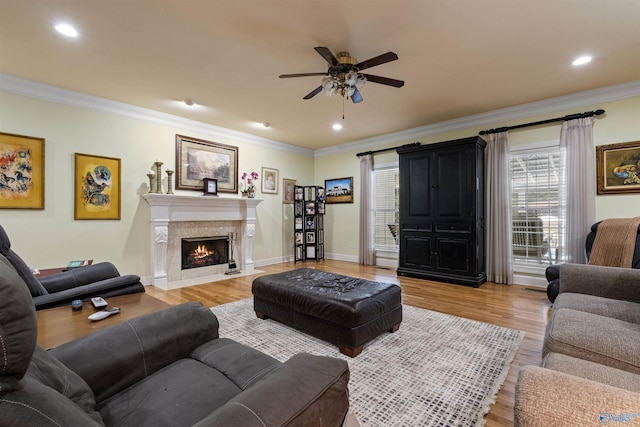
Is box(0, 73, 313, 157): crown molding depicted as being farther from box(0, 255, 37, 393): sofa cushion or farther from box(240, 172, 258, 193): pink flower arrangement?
box(0, 255, 37, 393): sofa cushion

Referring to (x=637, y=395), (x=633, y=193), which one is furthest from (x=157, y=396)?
(x=633, y=193)

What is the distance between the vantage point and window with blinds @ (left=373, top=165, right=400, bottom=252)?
6148 millimetres

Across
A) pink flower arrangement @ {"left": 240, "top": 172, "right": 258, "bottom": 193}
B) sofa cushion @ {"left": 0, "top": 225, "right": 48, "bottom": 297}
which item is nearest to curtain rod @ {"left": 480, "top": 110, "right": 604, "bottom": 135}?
pink flower arrangement @ {"left": 240, "top": 172, "right": 258, "bottom": 193}

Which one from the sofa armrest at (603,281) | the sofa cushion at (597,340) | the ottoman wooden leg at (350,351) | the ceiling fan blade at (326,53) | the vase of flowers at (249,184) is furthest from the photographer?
the vase of flowers at (249,184)

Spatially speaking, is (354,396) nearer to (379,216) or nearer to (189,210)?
(189,210)

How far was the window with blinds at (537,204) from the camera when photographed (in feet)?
14.0

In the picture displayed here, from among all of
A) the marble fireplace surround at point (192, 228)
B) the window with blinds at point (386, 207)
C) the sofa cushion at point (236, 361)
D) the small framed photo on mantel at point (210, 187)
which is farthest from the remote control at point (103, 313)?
the window with blinds at point (386, 207)

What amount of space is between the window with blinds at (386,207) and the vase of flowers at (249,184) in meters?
2.70

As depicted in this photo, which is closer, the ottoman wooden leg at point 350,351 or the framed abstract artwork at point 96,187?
the ottoman wooden leg at point 350,351

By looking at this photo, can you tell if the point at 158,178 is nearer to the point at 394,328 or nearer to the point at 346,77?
the point at 346,77

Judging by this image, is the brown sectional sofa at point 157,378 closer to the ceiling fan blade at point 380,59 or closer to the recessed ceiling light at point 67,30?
the ceiling fan blade at point 380,59

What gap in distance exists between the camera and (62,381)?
89cm

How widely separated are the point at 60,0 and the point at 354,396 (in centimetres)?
369

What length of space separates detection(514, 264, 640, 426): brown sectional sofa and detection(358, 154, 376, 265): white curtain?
4.13 m
